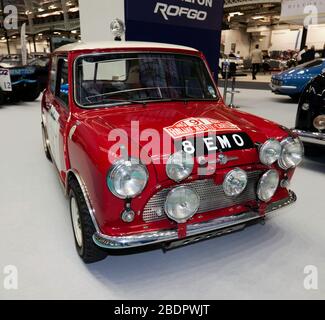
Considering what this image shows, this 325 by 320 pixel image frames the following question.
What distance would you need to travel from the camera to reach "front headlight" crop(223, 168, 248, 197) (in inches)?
68.9

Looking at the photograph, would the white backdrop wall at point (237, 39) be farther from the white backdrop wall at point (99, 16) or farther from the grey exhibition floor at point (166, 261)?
the grey exhibition floor at point (166, 261)

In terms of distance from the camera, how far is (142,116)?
2004 millimetres

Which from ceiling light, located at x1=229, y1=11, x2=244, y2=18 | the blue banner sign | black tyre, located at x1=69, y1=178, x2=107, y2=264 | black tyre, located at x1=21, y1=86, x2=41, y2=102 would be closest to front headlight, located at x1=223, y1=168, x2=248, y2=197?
black tyre, located at x1=69, y1=178, x2=107, y2=264

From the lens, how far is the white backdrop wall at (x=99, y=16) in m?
4.30

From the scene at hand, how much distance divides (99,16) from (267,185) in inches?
160

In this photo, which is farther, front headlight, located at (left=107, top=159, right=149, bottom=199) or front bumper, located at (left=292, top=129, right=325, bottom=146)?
front bumper, located at (left=292, top=129, right=325, bottom=146)

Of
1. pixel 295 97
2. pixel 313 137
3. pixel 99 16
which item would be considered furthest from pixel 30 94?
pixel 313 137

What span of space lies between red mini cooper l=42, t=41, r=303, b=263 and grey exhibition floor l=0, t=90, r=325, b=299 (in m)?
0.20

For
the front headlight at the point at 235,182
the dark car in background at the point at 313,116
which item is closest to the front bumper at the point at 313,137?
the dark car in background at the point at 313,116

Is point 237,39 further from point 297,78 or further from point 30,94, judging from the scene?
point 30,94

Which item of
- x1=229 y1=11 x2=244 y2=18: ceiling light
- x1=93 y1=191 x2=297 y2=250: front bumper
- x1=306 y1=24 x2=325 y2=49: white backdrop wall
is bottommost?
x1=93 y1=191 x2=297 y2=250: front bumper

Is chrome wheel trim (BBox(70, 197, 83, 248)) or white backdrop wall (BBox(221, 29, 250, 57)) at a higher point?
white backdrop wall (BBox(221, 29, 250, 57))

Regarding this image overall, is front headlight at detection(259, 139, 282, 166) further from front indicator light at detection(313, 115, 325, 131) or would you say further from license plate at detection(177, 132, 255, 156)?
front indicator light at detection(313, 115, 325, 131)
